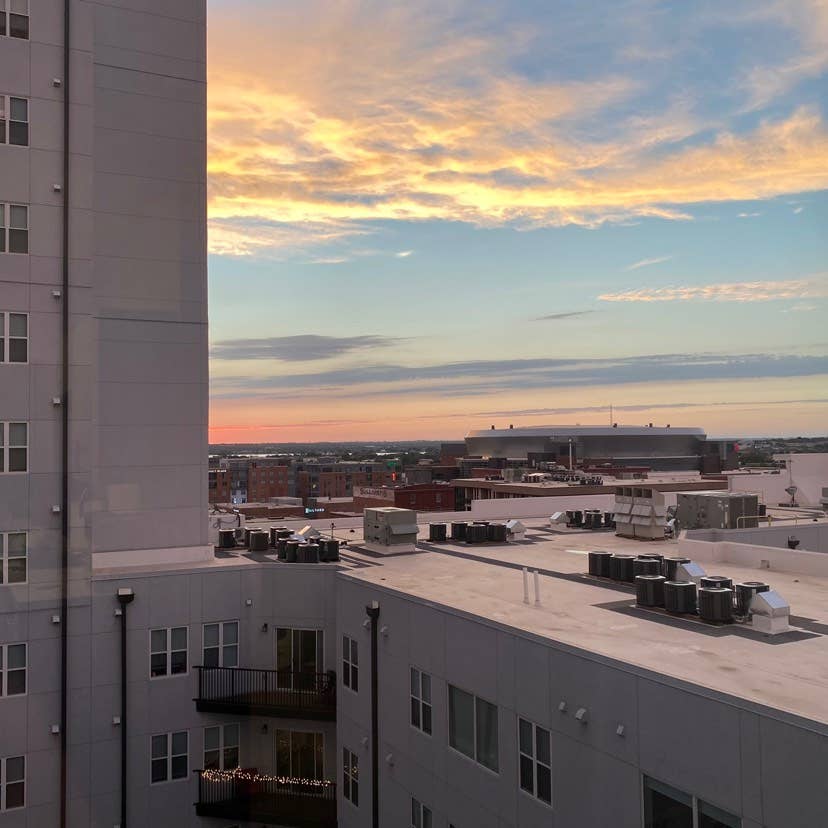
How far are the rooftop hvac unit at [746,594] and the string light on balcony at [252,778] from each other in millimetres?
10737

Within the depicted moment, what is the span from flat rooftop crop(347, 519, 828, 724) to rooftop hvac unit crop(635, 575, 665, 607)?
0.25 meters

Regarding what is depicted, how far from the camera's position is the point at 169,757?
17.7 metres

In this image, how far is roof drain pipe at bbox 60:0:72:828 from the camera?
16516 millimetres

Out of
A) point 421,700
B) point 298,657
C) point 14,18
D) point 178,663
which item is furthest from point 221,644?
point 14,18

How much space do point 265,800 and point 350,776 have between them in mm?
3416

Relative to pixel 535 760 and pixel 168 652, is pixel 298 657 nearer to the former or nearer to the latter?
pixel 168 652

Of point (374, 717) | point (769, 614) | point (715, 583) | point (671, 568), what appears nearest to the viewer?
point (769, 614)

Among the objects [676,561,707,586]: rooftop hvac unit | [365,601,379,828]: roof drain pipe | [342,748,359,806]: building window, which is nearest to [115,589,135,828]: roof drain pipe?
[342,748,359,806]: building window

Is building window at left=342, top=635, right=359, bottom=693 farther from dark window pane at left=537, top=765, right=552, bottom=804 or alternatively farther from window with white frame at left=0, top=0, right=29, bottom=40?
window with white frame at left=0, top=0, right=29, bottom=40

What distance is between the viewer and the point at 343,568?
18.3 m

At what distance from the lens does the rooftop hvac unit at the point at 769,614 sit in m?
11.1

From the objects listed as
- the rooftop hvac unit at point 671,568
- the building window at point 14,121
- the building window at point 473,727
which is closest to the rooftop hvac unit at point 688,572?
the rooftop hvac unit at point 671,568

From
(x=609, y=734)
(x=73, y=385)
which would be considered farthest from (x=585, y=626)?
(x=73, y=385)

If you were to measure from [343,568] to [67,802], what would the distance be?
771 centimetres
